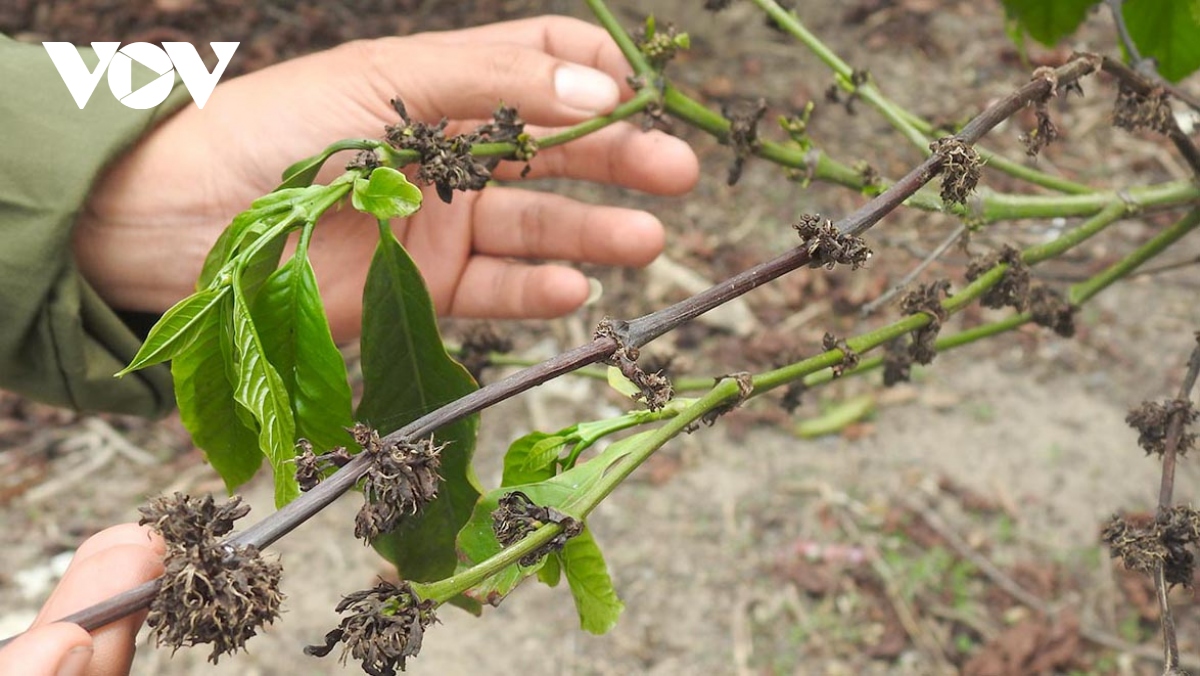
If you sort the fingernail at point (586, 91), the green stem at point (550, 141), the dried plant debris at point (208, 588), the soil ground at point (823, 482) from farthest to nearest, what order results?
the soil ground at point (823, 482) < the fingernail at point (586, 91) < the green stem at point (550, 141) < the dried plant debris at point (208, 588)

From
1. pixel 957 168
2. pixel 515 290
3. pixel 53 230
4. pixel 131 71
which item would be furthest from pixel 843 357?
pixel 131 71

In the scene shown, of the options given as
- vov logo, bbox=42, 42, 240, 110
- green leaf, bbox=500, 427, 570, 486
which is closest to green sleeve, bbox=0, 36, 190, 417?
vov logo, bbox=42, 42, 240, 110

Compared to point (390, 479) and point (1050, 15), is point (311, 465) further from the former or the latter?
point (1050, 15)

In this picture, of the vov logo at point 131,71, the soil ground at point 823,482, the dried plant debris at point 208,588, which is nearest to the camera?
the dried plant debris at point 208,588

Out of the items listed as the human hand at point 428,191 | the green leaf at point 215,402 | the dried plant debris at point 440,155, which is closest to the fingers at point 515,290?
the human hand at point 428,191

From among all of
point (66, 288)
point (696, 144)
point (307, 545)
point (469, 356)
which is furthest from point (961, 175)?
point (696, 144)

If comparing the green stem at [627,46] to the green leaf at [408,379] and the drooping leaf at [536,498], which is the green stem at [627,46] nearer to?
the green leaf at [408,379]

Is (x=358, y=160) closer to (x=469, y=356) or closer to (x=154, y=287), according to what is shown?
(x=469, y=356)
